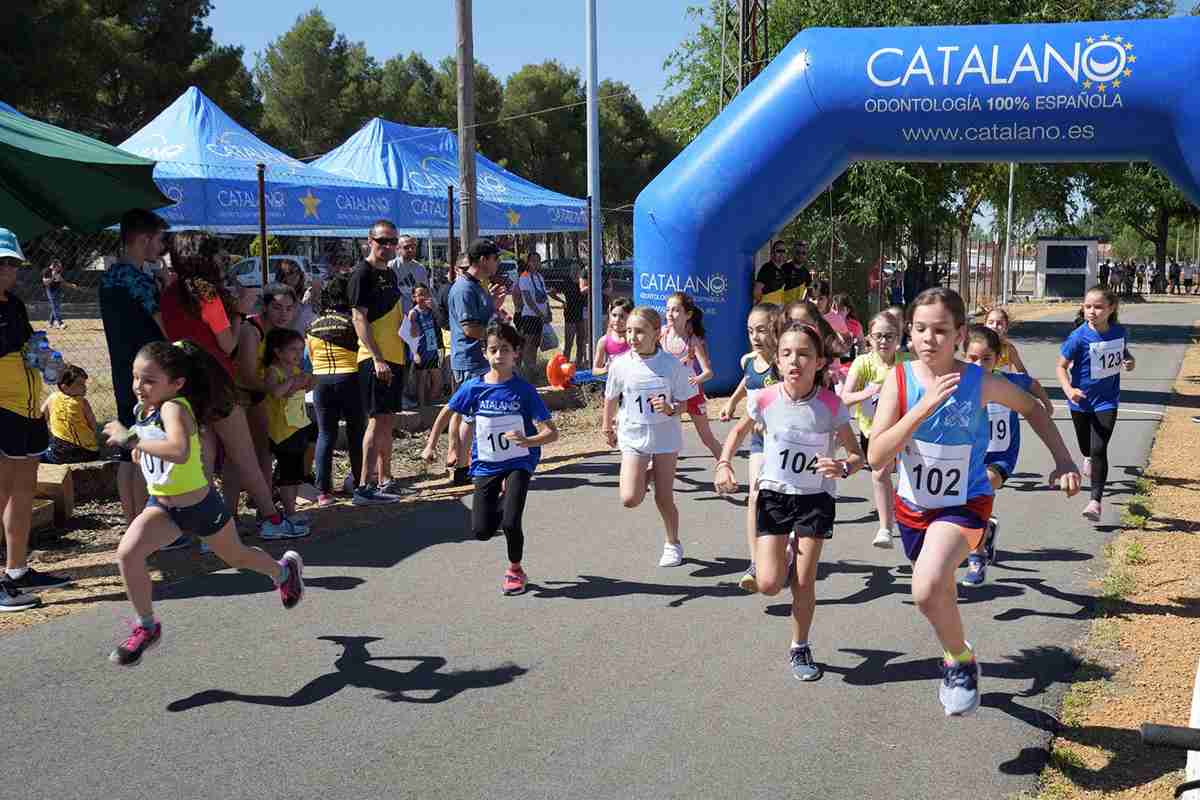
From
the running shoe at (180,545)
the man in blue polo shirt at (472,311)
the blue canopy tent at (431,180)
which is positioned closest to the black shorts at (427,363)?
the man in blue polo shirt at (472,311)

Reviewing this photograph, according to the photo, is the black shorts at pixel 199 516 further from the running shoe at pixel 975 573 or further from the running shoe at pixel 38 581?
the running shoe at pixel 975 573

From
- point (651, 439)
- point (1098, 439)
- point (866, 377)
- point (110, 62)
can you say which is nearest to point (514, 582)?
point (651, 439)

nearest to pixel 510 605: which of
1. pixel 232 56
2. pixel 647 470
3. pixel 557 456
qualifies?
pixel 647 470

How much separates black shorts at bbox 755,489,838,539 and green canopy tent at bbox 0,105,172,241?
16.0 feet

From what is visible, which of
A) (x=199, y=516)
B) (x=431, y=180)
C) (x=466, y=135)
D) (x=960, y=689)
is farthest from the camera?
(x=431, y=180)

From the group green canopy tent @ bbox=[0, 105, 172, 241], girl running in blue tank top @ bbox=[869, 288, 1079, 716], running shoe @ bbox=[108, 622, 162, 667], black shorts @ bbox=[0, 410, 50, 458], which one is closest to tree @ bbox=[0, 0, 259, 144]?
green canopy tent @ bbox=[0, 105, 172, 241]

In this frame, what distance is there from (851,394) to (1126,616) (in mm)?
2191

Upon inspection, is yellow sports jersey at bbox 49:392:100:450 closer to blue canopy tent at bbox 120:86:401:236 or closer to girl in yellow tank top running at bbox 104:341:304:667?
girl in yellow tank top running at bbox 104:341:304:667

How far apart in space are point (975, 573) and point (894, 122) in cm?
809

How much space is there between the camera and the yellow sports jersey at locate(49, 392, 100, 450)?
7852 millimetres

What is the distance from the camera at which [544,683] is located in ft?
15.8

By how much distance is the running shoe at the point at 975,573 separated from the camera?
6.32 metres

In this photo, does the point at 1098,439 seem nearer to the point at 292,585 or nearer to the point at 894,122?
the point at 292,585

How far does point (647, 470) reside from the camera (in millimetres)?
6805
